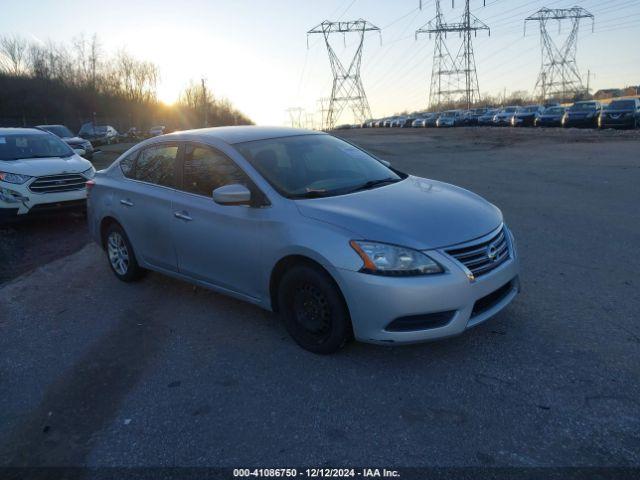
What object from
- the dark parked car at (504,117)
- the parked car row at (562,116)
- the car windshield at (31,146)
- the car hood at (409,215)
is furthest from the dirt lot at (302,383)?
the dark parked car at (504,117)

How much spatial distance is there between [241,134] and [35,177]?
214 inches

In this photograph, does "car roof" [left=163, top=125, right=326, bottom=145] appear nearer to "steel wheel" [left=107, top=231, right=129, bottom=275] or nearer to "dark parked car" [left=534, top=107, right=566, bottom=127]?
"steel wheel" [left=107, top=231, right=129, bottom=275]

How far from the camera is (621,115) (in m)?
29.5

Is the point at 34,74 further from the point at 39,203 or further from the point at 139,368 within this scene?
the point at 139,368

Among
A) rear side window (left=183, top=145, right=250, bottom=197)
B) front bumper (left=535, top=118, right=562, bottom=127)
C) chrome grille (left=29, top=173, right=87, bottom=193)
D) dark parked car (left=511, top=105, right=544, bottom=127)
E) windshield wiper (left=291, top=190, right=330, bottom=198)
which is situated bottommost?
chrome grille (left=29, top=173, right=87, bottom=193)

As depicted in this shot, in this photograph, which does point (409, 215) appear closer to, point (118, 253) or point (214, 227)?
point (214, 227)

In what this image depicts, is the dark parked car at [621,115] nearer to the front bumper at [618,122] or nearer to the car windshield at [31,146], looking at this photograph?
the front bumper at [618,122]

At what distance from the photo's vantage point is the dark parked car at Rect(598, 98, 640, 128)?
2938cm

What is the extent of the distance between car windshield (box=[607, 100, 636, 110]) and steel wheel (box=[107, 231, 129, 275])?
101ft

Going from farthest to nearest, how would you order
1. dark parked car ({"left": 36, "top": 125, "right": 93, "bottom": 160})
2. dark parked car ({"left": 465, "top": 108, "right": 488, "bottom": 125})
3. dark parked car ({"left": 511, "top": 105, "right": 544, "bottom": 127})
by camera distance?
1. dark parked car ({"left": 465, "top": 108, "right": 488, "bottom": 125})
2. dark parked car ({"left": 511, "top": 105, "right": 544, "bottom": 127})
3. dark parked car ({"left": 36, "top": 125, "right": 93, "bottom": 160})

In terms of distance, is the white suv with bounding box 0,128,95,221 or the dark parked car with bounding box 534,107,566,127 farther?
the dark parked car with bounding box 534,107,566,127

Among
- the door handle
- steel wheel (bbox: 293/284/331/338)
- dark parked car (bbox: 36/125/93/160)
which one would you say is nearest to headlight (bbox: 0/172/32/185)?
the door handle

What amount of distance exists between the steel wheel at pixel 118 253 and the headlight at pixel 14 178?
367 centimetres

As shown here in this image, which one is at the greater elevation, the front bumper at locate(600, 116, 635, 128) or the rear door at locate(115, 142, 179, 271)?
the front bumper at locate(600, 116, 635, 128)
